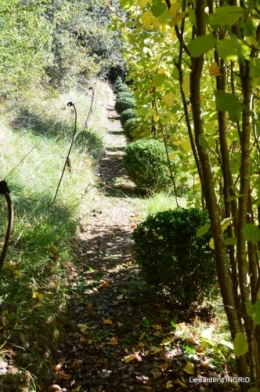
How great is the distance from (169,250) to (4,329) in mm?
1352

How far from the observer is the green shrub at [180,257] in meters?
2.86

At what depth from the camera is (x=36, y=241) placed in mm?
3641

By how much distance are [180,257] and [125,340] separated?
2.48 ft

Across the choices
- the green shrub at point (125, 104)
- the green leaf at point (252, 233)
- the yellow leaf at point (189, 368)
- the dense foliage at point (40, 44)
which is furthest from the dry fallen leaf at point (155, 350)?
the green shrub at point (125, 104)

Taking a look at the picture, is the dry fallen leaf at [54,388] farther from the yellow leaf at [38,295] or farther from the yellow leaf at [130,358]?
the yellow leaf at [38,295]

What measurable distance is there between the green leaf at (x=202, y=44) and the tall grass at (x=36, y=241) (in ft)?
6.66

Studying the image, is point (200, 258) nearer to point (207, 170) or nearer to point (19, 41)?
point (207, 170)

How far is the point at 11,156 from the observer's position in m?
5.59

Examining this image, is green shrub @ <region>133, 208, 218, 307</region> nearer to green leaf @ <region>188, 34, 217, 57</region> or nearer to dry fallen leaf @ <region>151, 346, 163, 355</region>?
dry fallen leaf @ <region>151, 346, 163, 355</region>

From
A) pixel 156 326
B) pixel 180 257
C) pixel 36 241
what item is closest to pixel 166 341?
pixel 156 326

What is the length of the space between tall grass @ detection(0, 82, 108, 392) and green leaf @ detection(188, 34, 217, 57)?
6.66 feet

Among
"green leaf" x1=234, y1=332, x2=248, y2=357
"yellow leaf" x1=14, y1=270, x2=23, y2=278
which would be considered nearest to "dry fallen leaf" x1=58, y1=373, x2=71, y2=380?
"yellow leaf" x1=14, y1=270, x2=23, y2=278

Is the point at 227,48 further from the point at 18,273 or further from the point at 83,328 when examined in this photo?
the point at 18,273

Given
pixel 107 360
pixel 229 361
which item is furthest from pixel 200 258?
pixel 107 360
